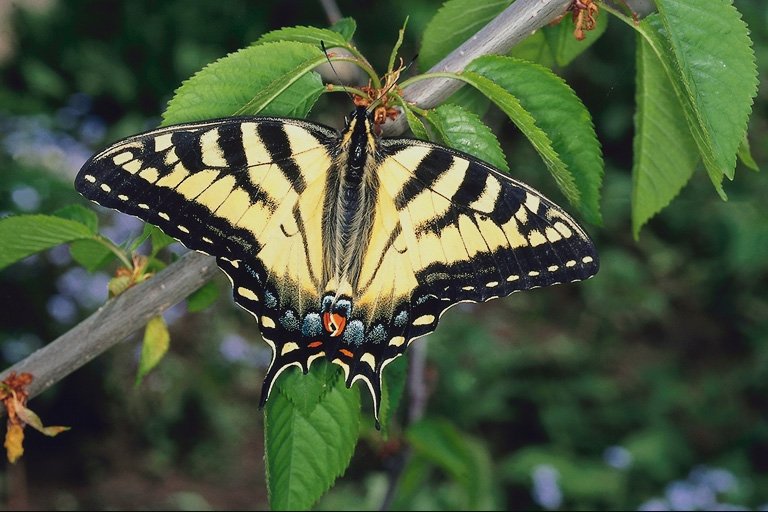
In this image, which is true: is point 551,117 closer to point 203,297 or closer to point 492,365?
point 203,297

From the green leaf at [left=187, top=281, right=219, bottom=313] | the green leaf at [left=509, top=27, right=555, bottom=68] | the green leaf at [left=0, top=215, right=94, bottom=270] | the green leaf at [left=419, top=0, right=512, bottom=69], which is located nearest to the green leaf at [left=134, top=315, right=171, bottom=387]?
the green leaf at [left=187, top=281, right=219, bottom=313]

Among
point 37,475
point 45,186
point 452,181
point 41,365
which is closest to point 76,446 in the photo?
point 37,475

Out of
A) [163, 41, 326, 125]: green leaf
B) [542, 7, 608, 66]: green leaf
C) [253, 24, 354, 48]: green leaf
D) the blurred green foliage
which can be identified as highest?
[253, 24, 354, 48]: green leaf

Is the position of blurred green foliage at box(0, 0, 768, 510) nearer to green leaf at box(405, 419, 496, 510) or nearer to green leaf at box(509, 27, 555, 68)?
green leaf at box(405, 419, 496, 510)

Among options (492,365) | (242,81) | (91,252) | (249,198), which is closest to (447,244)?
(249,198)

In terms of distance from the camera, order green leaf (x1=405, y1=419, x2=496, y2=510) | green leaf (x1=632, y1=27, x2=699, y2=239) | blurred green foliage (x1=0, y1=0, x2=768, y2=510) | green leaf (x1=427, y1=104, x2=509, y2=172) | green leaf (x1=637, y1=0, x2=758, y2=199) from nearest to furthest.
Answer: green leaf (x1=637, y1=0, x2=758, y2=199)
green leaf (x1=427, y1=104, x2=509, y2=172)
green leaf (x1=632, y1=27, x2=699, y2=239)
green leaf (x1=405, y1=419, x2=496, y2=510)
blurred green foliage (x1=0, y1=0, x2=768, y2=510)

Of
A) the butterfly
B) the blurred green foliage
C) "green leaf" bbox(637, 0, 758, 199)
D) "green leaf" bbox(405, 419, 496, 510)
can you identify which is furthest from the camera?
the blurred green foliage
